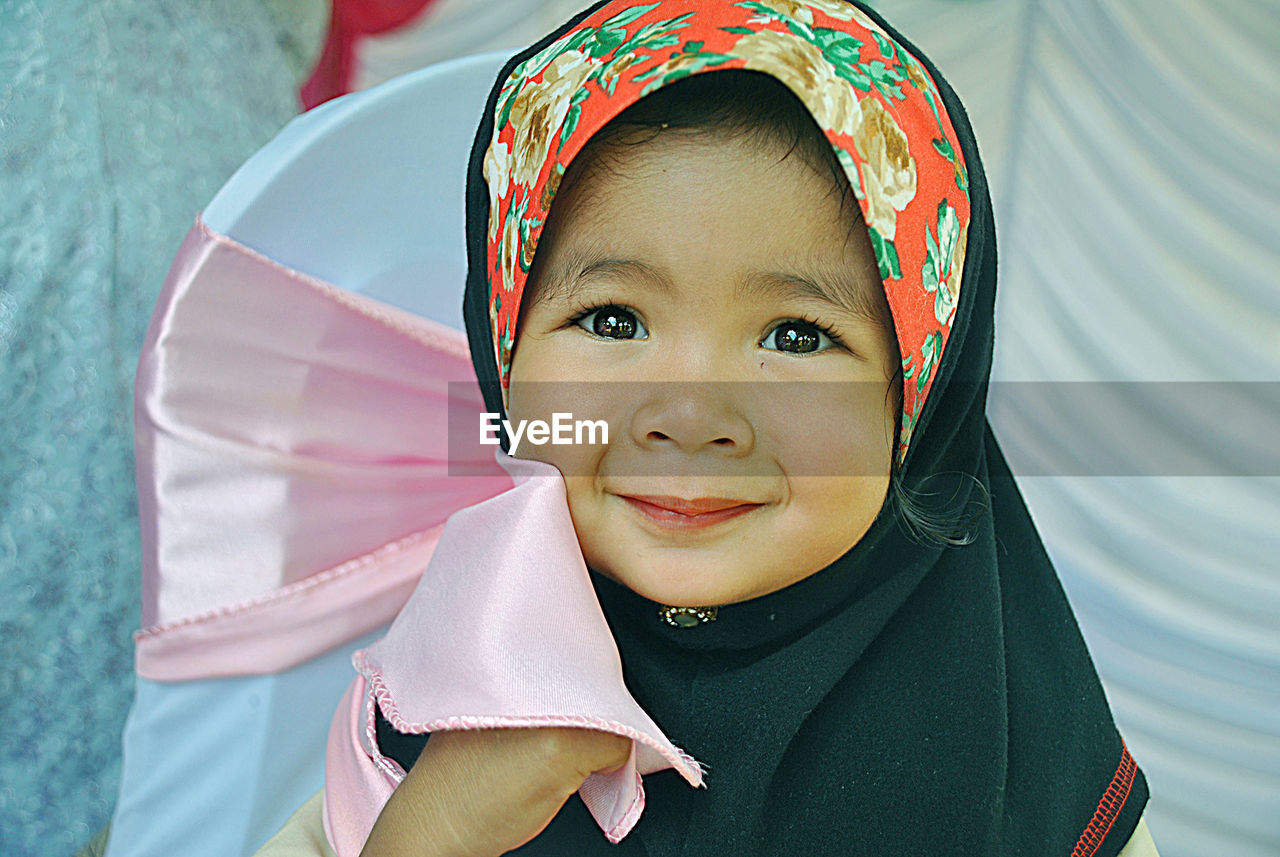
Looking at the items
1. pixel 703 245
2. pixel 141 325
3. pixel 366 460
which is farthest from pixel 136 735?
pixel 703 245

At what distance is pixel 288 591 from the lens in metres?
1.07

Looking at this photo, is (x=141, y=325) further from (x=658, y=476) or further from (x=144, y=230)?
(x=658, y=476)

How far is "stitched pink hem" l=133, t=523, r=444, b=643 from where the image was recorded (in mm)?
1050

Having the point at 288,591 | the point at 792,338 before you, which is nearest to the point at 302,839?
the point at 288,591

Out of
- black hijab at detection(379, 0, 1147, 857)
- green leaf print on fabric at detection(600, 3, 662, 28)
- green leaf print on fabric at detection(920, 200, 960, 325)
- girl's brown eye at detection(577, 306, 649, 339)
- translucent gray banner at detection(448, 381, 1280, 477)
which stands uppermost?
green leaf print on fabric at detection(600, 3, 662, 28)

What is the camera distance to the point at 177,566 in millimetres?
1054

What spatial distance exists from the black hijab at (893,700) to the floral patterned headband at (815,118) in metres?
0.04

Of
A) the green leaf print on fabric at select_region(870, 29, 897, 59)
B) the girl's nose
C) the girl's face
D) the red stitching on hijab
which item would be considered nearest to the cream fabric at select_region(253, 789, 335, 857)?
the red stitching on hijab

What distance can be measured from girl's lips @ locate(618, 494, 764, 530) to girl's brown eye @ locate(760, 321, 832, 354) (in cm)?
11

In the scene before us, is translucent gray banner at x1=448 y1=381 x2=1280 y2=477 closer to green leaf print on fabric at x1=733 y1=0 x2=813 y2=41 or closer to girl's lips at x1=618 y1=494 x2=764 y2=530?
girl's lips at x1=618 y1=494 x2=764 y2=530

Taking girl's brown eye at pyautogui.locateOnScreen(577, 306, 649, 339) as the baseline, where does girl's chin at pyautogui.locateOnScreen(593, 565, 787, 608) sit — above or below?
below

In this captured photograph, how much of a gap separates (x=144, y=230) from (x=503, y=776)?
2.95ft

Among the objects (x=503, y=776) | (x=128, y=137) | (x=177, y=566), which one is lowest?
(x=177, y=566)

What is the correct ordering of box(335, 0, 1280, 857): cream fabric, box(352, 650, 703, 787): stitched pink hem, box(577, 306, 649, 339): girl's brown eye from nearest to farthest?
box(352, 650, 703, 787): stitched pink hem → box(577, 306, 649, 339): girl's brown eye → box(335, 0, 1280, 857): cream fabric
